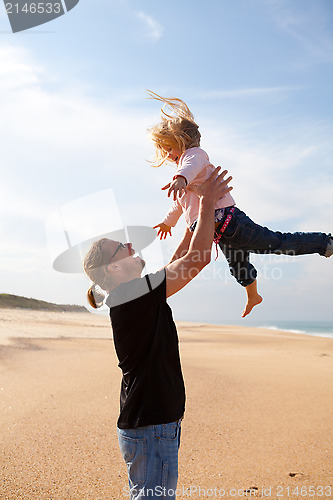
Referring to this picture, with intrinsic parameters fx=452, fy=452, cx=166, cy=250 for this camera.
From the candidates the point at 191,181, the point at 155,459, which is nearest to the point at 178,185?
the point at 191,181

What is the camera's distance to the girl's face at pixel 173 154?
3.15 metres

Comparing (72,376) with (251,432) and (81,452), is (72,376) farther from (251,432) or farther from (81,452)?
(251,432)

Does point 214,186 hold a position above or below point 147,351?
above

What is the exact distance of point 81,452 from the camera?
4.99 metres

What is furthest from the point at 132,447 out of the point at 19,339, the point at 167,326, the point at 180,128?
the point at 19,339

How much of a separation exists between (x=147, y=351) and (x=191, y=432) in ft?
12.1

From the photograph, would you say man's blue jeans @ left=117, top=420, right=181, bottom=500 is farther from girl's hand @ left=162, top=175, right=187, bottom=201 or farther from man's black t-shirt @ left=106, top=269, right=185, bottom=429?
girl's hand @ left=162, top=175, right=187, bottom=201

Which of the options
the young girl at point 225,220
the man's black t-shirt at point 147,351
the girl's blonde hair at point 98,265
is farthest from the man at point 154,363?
the young girl at point 225,220

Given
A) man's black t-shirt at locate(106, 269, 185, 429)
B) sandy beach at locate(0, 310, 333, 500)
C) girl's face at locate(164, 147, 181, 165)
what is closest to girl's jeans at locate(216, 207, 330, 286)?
girl's face at locate(164, 147, 181, 165)

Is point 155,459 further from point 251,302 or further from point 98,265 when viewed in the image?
point 251,302

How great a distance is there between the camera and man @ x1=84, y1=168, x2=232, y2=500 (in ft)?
7.90

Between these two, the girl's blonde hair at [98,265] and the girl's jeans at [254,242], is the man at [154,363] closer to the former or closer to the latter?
the girl's blonde hair at [98,265]

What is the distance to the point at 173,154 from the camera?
10.4 feet

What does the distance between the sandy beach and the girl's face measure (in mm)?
3161
